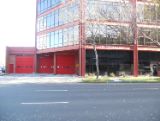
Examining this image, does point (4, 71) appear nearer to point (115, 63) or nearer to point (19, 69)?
point (19, 69)

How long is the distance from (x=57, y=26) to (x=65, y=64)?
19.9 feet

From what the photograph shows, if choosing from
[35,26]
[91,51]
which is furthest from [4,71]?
[91,51]

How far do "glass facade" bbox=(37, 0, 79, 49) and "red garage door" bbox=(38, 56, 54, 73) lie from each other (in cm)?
216

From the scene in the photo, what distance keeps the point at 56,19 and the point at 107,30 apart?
12.0 meters

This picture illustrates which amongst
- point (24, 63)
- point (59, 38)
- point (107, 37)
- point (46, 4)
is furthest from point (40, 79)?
point (24, 63)

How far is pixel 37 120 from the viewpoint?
10.8 metres

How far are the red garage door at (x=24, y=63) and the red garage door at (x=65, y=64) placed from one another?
30.4 feet

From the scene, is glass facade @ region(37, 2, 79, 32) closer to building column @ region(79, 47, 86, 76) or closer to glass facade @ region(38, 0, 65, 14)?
glass facade @ region(38, 0, 65, 14)

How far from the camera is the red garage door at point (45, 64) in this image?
64.2 meters

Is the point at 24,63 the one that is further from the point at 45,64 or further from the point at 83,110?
the point at 83,110

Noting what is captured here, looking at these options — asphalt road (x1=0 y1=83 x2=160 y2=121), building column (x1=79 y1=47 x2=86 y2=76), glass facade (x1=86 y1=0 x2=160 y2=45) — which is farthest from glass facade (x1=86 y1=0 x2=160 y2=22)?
asphalt road (x1=0 y1=83 x2=160 y2=121)

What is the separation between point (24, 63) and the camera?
68500 mm

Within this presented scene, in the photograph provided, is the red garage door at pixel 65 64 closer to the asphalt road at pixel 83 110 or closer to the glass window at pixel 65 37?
the glass window at pixel 65 37

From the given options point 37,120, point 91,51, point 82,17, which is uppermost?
point 82,17
